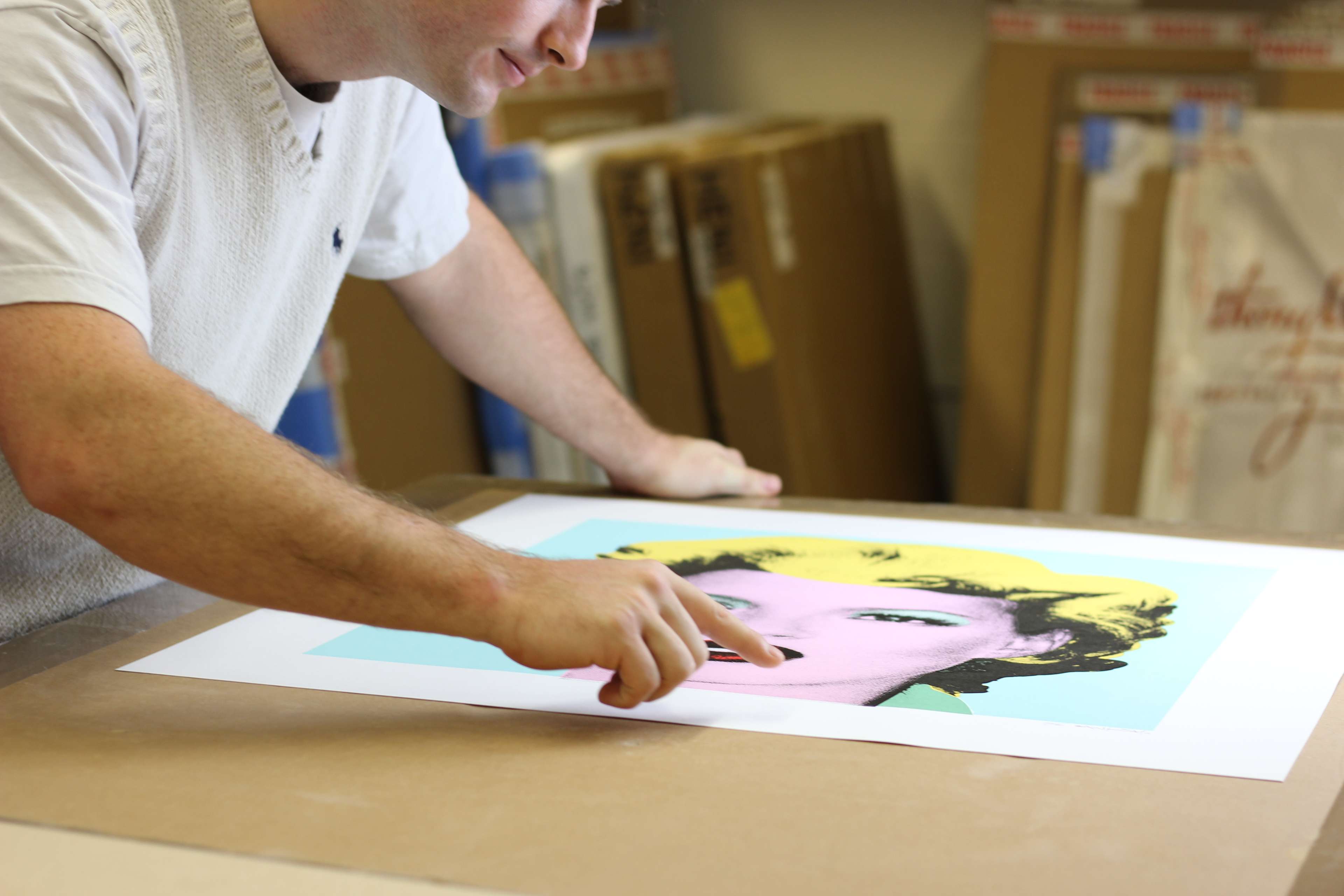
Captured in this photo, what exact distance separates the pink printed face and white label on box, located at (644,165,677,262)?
1.36 m

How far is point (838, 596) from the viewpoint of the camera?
0.91m

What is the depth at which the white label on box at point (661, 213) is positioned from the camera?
2234 mm

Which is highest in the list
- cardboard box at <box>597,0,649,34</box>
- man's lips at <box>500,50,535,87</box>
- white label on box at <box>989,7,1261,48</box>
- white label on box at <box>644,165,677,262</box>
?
cardboard box at <box>597,0,649,34</box>

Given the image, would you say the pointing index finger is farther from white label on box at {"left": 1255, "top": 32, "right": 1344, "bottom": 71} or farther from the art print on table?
white label on box at {"left": 1255, "top": 32, "right": 1344, "bottom": 71}

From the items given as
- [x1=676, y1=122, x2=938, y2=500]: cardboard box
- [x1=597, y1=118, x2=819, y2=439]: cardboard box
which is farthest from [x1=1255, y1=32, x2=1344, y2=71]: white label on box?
[x1=597, y1=118, x2=819, y2=439]: cardboard box

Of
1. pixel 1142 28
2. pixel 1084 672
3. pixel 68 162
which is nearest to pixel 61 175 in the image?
pixel 68 162

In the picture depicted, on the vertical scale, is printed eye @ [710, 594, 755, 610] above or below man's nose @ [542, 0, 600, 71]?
below

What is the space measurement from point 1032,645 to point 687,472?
1.50 feet

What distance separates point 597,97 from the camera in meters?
2.57

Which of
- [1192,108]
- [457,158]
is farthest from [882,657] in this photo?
[1192,108]

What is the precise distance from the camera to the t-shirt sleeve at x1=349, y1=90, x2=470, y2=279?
1133mm

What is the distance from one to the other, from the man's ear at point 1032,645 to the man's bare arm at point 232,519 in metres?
0.21

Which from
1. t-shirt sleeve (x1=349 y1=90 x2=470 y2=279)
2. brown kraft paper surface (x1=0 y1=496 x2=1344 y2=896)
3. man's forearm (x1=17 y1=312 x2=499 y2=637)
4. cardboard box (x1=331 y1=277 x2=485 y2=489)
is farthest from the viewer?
cardboard box (x1=331 y1=277 x2=485 y2=489)

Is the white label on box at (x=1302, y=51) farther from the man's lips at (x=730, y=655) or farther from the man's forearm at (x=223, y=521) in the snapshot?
the man's forearm at (x=223, y=521)
